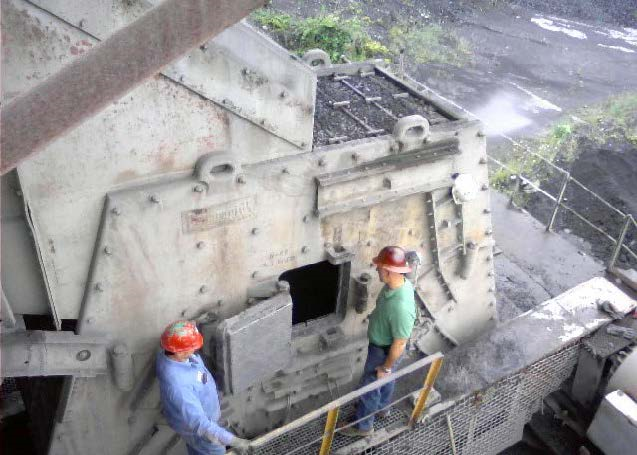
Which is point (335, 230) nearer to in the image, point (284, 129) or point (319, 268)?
point (284, 129)

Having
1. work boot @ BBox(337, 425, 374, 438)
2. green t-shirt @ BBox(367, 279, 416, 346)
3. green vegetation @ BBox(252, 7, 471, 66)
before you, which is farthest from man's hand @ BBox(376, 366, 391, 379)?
green vegetation @ BBox(252, 7, 471, 66)

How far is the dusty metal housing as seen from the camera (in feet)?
11.1

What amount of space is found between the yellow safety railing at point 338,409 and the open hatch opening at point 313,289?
4.36ft

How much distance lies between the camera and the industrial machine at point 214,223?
3379 millimetres

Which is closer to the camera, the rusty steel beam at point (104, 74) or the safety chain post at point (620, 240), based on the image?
the rusty steel beam at point (104, 74)

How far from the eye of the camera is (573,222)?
1103 centimetres

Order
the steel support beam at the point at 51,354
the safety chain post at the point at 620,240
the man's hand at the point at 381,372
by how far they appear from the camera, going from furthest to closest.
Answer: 1. the safety chain post at the point at 620,240
2. the man's hand at the point at 381,372
3. the steel support beam at the point at 51,354

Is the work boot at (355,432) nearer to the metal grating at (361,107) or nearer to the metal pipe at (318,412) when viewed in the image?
the metal pipe at (318,412)

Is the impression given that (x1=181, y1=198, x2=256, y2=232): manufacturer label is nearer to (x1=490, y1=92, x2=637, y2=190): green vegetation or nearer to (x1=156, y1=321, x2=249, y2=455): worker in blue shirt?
(x1=156, y1=321, x2=249, y2=455): worker in blue shirt

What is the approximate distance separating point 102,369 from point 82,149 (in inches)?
54.7

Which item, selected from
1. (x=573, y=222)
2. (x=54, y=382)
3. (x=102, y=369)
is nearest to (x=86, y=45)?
(x=102, y=369)

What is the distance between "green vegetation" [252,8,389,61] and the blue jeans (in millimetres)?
13041

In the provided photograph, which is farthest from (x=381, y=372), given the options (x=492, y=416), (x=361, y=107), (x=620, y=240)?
(x=620, y=240)

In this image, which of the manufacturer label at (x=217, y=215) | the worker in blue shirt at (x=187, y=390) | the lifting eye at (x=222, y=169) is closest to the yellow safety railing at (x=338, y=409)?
the worker in blue shirt at (x=187, y=390)
